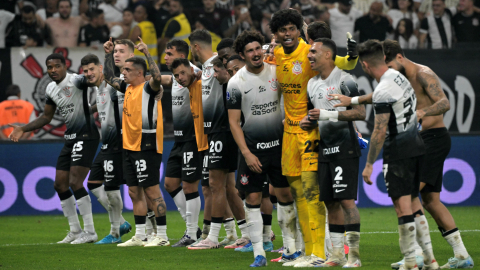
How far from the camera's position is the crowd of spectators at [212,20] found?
48.1ft

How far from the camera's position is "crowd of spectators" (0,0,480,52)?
48.1 feet

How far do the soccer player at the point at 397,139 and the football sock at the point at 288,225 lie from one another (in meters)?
1.30

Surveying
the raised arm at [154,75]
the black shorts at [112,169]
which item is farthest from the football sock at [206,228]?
the raised arm at [154,75]

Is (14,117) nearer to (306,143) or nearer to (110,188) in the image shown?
(110,188)

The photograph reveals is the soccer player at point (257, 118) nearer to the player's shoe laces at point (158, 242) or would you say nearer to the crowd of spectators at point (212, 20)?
the player's shoe laces at point (158, 242)

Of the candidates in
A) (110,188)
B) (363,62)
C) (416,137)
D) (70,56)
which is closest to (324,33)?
(363,62)

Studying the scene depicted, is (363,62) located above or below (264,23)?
below

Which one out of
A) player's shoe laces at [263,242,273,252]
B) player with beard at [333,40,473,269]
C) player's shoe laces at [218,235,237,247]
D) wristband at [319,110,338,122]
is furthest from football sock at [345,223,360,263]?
player's shoe laces at [218,235,237,247]

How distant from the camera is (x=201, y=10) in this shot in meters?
15.3

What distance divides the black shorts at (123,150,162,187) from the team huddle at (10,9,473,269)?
0.01 metres

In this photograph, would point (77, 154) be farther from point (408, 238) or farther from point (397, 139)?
point (408, 238)

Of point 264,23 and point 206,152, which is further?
point 264,23

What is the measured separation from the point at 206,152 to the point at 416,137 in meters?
3.37

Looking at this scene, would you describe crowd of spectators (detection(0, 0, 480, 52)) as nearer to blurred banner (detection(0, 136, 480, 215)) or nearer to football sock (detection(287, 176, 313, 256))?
blurred banner (detection(0, 136, 480, 215))
